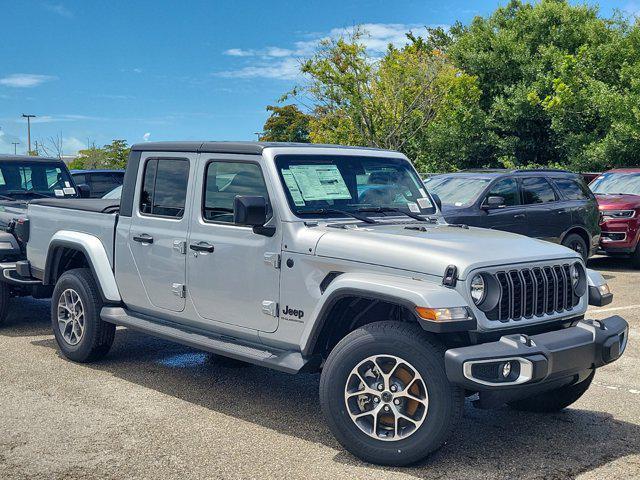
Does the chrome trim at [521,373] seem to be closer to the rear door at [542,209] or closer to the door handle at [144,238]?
the door handle at [144,238]

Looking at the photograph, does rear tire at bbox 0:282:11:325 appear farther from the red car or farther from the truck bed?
the red car

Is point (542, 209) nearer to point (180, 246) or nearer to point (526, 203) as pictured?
point (526, 203)

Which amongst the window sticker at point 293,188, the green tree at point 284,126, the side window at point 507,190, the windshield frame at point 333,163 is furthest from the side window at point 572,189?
the green tree at point 284,126

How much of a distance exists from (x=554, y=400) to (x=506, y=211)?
251 inches

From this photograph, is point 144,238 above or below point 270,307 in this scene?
above

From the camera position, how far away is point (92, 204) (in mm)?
7152

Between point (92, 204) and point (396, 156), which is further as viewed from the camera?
point (92, 204)

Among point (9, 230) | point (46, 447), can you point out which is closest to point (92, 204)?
point (9, 230)

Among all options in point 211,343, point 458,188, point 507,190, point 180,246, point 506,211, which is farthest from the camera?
point 507,190

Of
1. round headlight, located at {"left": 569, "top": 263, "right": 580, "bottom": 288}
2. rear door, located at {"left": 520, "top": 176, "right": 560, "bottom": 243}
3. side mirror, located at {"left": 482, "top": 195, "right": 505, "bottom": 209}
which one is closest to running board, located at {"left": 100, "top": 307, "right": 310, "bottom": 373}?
round headlight, located at {"left": 569, "top": 263, "right": 580, "bottom": 288}

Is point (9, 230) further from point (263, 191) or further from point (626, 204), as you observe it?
point (626, 204)

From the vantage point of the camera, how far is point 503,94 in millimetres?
29719

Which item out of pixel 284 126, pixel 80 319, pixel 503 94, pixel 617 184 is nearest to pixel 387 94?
pixel 503 94

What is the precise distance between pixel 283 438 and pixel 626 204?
35.6 feet
